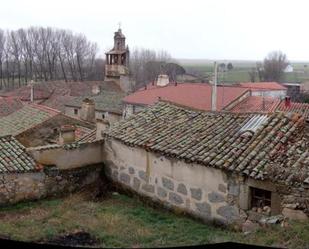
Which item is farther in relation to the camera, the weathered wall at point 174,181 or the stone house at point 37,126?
the stone house at point 37,126

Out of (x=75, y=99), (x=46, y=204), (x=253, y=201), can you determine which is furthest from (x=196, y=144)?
(x=75, y=99)

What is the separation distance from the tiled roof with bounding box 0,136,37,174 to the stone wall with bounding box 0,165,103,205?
130mm

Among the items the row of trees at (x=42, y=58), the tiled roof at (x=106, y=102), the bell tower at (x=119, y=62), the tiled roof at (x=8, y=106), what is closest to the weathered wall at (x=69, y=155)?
the tiled roof at (x=8, y=106)

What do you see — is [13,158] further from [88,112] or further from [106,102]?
[106,102]

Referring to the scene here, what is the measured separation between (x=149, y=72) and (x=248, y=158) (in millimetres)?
64417

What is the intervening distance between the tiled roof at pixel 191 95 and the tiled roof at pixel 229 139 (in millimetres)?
13914

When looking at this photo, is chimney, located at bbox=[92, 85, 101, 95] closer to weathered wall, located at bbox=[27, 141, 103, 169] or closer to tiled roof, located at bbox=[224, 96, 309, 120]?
tiled roof, located at bbox=[224, 96, 309, 120]

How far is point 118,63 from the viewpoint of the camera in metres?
42.2

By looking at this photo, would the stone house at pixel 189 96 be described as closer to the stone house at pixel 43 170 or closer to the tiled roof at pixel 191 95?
the tiled roof at pixel 191 95

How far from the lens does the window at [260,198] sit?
751 cm

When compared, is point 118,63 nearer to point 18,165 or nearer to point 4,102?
point 4,102

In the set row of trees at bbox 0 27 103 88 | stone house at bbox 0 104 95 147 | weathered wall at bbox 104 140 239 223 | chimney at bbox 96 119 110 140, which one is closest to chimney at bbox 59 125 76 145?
chimney at bbox 96 119 110 140

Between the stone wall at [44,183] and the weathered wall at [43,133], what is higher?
the weathered wall at [43,133]

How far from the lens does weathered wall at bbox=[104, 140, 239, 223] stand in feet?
26.2
